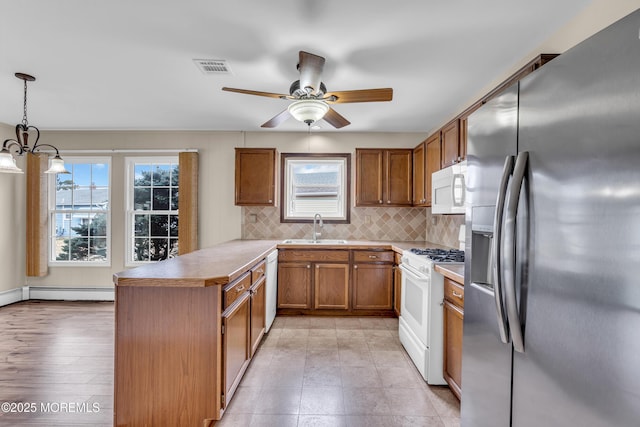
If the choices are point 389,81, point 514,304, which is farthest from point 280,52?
point 514,304

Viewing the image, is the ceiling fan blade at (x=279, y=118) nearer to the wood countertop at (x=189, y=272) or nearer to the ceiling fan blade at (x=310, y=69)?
the ceiling fan blade at (x=310, y=69)

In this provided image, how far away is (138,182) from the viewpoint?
4.59 meters

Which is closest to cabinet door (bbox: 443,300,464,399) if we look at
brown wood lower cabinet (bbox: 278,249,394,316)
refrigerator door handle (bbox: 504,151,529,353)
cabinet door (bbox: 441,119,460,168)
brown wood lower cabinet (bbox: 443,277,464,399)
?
brown wood lower cabinet (bbox: 443,277,464,399)

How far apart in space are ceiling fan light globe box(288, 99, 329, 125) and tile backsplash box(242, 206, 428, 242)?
2.20 metres

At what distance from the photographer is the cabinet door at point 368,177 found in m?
4.14

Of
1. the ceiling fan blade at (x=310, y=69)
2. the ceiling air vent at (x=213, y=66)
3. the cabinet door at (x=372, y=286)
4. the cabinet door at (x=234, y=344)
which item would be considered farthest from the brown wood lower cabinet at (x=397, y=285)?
the ceiling air vent at (x=213, y=66)

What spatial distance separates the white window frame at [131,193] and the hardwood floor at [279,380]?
119 cm

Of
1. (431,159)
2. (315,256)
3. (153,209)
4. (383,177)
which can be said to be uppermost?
(431,159)

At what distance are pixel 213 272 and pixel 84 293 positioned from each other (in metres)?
3.92

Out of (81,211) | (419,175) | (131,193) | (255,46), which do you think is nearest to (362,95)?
(255,46)

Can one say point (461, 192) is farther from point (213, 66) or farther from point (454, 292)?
point (213, 66)

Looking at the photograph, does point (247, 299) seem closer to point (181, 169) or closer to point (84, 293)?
point (181, 169)

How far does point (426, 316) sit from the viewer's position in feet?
7.69

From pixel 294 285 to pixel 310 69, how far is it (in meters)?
2.52
